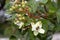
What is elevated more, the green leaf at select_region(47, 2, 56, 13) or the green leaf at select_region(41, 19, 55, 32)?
the green leaf at select_region(47, 2, 56, 13)

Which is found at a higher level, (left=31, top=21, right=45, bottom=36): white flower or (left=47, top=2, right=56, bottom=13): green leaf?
Result: (left=47, top=2, right=56, bottom=13): green leaf

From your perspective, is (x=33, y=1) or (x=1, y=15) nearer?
(x=33, y=1)

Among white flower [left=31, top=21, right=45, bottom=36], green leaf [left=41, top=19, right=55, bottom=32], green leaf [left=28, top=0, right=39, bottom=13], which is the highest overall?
green leaf [left=28, top=0, right=39, bottom=13]

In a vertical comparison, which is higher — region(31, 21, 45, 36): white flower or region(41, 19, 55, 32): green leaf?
region(41, 19, 55, 32): green leaf

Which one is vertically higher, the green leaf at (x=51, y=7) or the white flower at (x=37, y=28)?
the green leaf at (x=51, y=7)

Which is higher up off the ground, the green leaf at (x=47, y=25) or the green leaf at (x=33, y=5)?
the green leaf at (x=33, y=5)

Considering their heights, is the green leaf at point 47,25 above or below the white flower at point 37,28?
above

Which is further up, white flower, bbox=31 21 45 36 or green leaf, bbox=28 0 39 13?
green leaf, bbox=28 0 39 13

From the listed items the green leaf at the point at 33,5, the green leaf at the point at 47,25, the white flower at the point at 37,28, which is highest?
the green leaf at the point at 33,5

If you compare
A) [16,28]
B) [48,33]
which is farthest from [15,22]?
[48,33]

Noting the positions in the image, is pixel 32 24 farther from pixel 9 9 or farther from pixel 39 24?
pixel 9 9

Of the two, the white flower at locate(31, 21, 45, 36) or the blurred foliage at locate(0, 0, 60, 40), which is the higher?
the blurred foliage at locate(0, 0, 60, 40)
